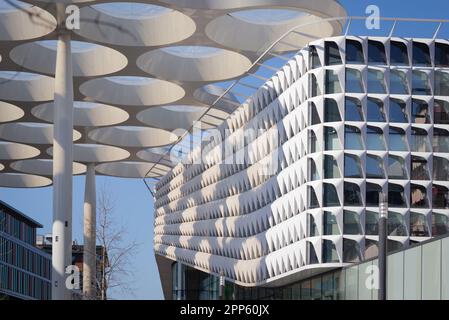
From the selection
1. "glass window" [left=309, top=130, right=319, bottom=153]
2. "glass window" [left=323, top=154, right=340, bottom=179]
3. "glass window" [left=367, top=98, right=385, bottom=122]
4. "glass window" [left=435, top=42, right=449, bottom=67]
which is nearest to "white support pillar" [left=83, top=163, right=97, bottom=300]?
"glass window" [left=309, top=130, right=319, bottom=153]

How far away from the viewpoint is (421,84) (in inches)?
1447

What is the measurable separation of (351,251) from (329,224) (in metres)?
1.38

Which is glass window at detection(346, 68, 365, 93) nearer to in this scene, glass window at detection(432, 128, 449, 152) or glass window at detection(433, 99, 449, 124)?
glass window at detection(433, 99, 449, 124)

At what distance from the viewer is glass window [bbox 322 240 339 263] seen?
35.5 m

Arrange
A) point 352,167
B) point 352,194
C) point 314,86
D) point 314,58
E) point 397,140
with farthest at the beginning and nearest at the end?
point 314,58 < point 314,86 < point 397,140 < point 352,167 < point 352,194

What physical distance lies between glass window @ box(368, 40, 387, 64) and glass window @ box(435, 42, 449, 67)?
2.26 m

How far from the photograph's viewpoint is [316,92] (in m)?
36.8

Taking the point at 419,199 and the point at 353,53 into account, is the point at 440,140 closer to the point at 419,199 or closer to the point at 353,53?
the point at 419,199

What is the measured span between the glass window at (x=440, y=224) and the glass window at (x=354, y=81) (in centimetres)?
582

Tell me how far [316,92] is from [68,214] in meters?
12.5

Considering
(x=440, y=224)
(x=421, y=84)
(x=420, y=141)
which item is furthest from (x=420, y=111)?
(x=440, y=224)

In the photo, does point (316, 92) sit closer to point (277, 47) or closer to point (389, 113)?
point (389, 113)

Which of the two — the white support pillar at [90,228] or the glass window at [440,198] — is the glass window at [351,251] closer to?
the glass window at [440,198]
